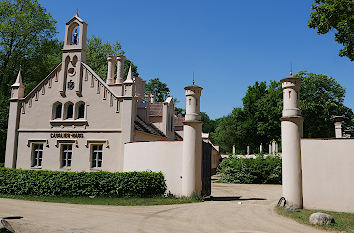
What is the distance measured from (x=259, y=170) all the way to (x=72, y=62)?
19.3 m

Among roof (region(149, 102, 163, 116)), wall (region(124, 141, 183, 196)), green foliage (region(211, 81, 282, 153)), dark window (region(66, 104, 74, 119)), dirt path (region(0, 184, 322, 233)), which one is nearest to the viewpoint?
dirt path (region(0, 184, 322, 233))

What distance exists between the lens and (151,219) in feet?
37.8

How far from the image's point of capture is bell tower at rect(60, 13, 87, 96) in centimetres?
2444

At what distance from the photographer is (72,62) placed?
980 inches

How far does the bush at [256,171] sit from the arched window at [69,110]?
1590 centimetres

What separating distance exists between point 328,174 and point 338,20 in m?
8.74

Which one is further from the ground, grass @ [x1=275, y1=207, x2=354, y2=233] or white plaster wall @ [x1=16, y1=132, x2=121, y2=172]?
white plaster wall @ [x1=16, y1=132, x2=121, y2=172]

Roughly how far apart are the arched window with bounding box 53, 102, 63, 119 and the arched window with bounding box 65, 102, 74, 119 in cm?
51

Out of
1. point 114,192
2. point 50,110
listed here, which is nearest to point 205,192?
point 114,192

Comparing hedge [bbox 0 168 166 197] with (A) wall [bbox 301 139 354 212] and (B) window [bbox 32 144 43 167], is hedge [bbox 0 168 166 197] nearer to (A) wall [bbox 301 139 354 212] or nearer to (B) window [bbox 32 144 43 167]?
(B) window [bbox 32 144 43 167]

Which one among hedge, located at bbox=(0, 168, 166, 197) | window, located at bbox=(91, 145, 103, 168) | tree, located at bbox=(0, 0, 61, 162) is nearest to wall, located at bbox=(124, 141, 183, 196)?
hedge, located at bbox=(0, 168, 166, 197)

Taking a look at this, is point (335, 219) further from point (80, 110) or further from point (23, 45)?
point (23, 45)

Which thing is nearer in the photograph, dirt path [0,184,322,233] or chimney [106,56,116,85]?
dirt path [0,184,322,233]

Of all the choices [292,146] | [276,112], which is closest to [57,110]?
[292,146]
